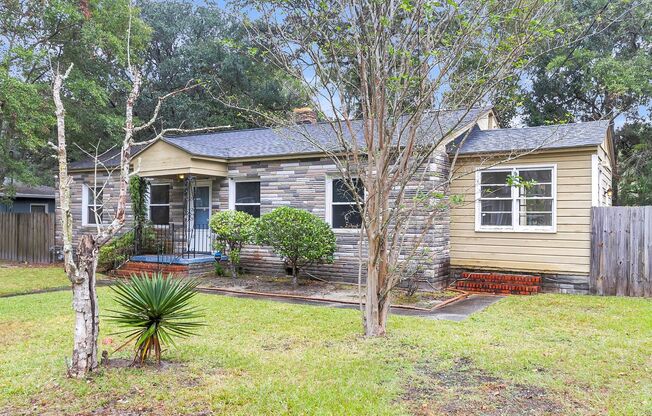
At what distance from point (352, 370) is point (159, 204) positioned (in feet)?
36.9

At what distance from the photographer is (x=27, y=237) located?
16.9 meters

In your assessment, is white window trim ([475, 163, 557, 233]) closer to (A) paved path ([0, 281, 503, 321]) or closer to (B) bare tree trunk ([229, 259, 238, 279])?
(A) paved path ([0, 281, 503, 321])

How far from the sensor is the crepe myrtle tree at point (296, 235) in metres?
10.2

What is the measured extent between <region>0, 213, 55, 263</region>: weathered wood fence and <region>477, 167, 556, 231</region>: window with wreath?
46.3 ft

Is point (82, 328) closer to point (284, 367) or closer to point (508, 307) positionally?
point (284, 367)

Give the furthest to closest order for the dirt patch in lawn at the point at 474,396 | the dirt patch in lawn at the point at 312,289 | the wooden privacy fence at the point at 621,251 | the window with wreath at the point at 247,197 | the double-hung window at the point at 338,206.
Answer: the window with wreath at the point at 247,197 → the double-hung window at the point at 338,206 → the wooden privacy fence at the point at 621,251 → the dirt patch in lawn at the point at 312,289 → the dirt patch in lawn at the point at 474,396

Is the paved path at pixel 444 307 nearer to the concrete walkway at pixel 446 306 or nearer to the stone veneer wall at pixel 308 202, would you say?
the concrete walkway at pixel 446 306

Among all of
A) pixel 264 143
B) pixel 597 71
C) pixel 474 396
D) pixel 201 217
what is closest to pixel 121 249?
pixel 201 217

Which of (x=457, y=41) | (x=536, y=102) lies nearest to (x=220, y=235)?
(x=457, y=41)

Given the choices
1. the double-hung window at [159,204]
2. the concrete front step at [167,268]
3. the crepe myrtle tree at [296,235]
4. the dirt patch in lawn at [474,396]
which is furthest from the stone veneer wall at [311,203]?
the dirt patch in lawn at [474,396]

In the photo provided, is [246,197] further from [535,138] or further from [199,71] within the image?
[199,71]

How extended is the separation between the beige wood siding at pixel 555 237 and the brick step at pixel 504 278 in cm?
17

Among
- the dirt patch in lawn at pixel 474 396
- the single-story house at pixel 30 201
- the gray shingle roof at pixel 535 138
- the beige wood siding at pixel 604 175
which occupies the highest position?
the gray shingle roof at pixel 535 138

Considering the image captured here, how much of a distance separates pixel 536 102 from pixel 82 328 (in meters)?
21.3
